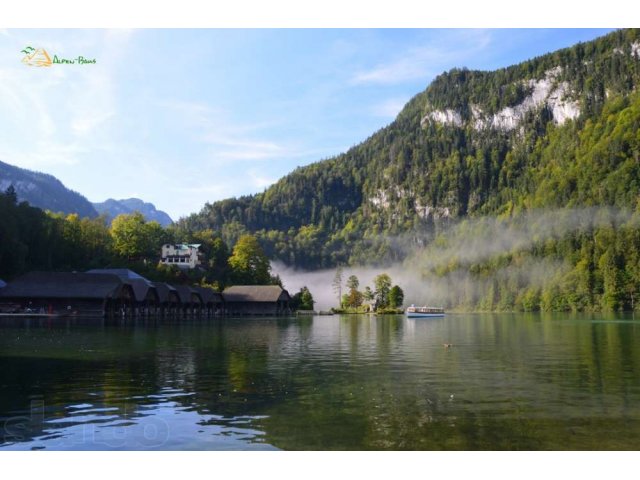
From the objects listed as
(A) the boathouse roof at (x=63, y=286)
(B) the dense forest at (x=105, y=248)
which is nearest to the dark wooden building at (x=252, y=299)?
(B) the dense forest at (x=105, y=248)

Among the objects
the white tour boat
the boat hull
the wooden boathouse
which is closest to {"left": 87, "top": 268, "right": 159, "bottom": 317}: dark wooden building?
the wooden boathouse

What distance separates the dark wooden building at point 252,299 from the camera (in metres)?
118

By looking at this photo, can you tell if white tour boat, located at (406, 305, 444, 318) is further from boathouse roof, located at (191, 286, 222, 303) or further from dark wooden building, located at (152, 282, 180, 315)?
dark wooden building, located at (152, 282, 180, 315)

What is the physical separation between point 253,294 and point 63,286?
46.6 meters

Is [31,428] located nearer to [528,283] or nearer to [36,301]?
[36,301]

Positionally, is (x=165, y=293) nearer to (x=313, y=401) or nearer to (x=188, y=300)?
(x=188, y=300)

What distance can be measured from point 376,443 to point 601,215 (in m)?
197

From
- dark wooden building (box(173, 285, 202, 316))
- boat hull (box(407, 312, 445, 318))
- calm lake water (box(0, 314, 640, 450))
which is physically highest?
dark wooden building (box(173, 285, 202, 316))

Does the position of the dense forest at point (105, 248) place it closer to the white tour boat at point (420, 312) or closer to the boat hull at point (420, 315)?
the white tour boat at point (420, 312)

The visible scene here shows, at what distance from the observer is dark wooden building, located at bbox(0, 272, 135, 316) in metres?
76.2

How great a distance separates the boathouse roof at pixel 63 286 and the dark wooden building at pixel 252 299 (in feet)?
132

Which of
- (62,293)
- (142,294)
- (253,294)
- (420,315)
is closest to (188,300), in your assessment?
(142,294)

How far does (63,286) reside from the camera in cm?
7750

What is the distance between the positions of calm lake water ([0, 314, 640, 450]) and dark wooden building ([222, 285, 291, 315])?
282 feet
